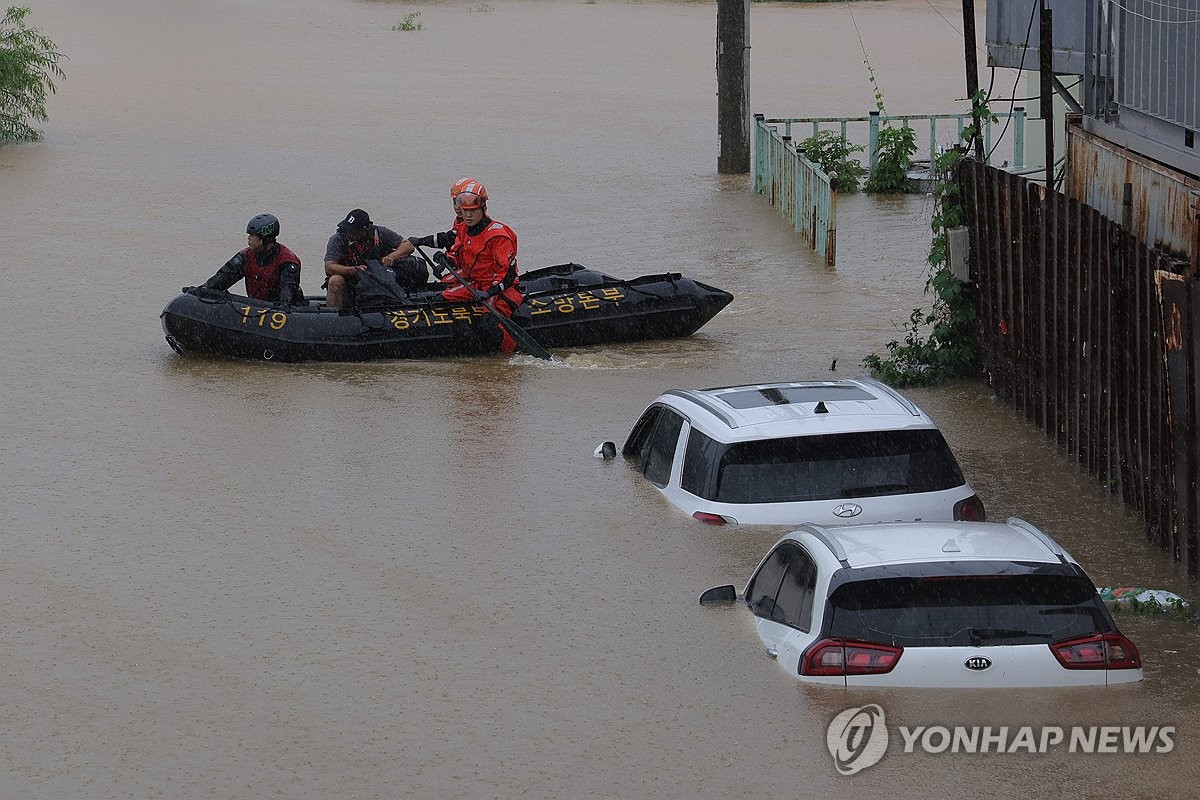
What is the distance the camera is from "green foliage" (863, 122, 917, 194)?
26.4m

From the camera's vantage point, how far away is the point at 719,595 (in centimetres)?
854

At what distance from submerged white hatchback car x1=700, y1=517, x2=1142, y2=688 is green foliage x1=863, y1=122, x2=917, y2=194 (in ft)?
64.5

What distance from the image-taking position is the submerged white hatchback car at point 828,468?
944 centimetres

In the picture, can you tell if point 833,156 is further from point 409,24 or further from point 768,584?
point 409,24

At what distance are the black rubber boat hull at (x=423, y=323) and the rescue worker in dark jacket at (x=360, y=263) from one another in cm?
24

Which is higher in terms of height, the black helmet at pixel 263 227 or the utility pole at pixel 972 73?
the utility pole at pixel 972 73

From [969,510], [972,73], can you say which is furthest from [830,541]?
[972,73]

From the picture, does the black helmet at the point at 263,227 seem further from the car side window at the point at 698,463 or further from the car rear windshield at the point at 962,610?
the car rear windshield at the point at 962,610

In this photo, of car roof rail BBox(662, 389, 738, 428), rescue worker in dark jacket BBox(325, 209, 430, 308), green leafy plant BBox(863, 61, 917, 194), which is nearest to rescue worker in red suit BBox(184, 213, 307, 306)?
rescue worker in dark jacket BBox(325, 209, 430, 308)

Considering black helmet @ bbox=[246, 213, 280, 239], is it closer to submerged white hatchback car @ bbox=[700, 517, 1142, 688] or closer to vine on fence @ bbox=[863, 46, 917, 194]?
submerged white hatchback car @ bbox=[700, 517, 1142, 688]

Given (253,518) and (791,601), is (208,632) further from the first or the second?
(791,601)

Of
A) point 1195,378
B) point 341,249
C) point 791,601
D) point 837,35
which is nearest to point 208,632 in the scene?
point 791,601

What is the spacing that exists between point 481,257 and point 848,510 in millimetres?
8496

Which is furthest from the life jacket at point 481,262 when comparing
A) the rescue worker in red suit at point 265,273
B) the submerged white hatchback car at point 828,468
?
the submerged white hatchback car at point 828,468
